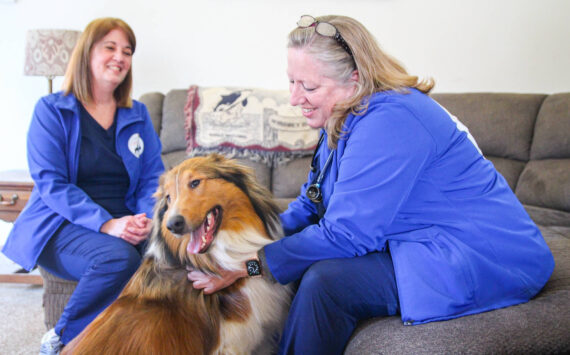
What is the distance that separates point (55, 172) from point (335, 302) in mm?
1257

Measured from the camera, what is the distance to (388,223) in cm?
125

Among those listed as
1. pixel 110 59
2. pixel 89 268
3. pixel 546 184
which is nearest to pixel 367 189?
pixel 89 268

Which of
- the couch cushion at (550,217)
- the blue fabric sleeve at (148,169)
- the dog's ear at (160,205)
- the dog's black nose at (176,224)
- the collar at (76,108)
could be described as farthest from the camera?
the couch cushion at (550,217)

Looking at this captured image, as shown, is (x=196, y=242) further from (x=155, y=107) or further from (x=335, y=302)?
(x=155, y=107)

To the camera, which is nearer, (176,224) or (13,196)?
(176,224)

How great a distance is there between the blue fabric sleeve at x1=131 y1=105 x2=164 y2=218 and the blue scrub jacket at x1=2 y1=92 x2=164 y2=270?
0.04 meters

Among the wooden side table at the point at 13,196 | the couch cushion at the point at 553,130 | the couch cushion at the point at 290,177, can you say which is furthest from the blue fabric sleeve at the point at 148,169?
the couch cushion at the point at 553,130

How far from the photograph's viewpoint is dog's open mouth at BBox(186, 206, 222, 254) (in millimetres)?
1237

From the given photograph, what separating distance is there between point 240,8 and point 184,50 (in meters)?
0.51

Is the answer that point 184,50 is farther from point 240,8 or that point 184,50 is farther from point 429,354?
point 429,354

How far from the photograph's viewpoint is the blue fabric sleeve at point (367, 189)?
1.22 meters

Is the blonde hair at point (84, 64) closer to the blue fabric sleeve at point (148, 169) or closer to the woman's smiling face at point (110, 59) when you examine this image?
the woman's smiling face at point (110, 59)

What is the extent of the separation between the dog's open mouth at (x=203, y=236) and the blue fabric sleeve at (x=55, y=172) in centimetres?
74

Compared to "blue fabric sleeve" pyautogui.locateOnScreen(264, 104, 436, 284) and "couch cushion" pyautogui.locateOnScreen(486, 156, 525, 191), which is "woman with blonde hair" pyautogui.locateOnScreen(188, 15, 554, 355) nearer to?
"blue fabric sleeve" pyautogui.locateOnScreen(264, 104, 436, 284)
